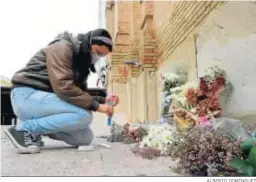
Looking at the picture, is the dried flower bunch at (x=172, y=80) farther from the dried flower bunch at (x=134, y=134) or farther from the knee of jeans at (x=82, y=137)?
the knee of jeans at (x=82, y=137)

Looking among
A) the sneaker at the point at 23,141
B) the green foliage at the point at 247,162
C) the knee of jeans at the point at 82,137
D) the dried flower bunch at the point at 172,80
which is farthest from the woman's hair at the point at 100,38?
the dried flower bunch at the point at 172,80

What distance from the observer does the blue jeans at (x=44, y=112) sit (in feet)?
7.75

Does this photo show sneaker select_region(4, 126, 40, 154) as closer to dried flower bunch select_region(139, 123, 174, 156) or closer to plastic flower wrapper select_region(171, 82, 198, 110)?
dried flower bunch select_region(139, 123, 174, 156)

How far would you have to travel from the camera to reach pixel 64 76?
2229 mm

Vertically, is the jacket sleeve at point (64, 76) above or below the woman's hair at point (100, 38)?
below

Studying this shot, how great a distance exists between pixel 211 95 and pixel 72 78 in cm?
117

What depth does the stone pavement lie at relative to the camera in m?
1.77

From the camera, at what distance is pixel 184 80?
12.6ft

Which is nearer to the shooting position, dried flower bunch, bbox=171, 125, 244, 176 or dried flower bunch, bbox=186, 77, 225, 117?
dried flower bunch, bbox=171, 125, 244, 176

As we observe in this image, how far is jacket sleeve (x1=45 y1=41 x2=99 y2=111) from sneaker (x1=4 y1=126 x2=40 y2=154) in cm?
39

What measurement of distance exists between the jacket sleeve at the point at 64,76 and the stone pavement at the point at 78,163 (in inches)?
14.7

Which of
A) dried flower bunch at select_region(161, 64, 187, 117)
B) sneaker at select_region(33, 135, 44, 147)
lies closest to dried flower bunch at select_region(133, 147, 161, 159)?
sneaker at select_region(33, 135, 44, 147)

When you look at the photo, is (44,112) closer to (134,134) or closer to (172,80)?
(134,134)

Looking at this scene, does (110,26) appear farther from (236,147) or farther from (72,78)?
(236,147)
